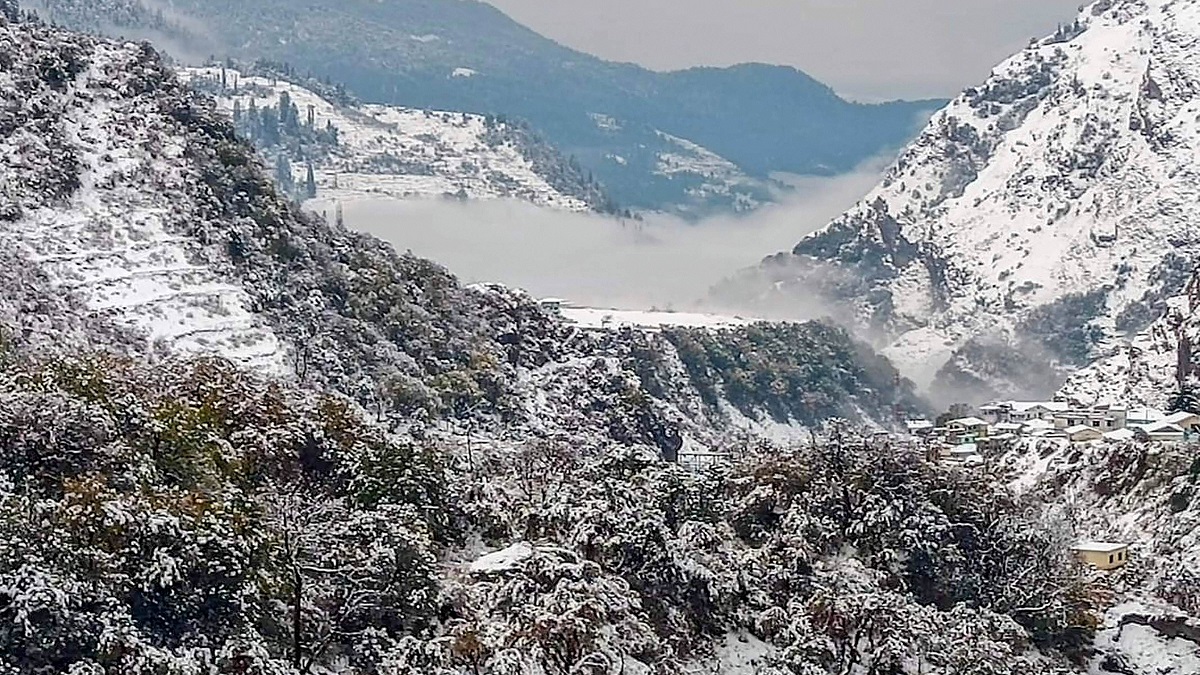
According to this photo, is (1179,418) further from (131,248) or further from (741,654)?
(741,654)

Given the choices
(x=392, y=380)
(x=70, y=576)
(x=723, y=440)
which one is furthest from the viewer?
(x=723, y=440)

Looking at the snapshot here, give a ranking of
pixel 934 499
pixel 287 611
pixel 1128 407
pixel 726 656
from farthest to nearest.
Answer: pixel 1128 407
pixel 934 499
pixel 726 656
pixel 287 611

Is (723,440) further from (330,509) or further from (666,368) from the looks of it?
(330,509)

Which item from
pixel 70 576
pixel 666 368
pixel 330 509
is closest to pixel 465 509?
pixel 330 509

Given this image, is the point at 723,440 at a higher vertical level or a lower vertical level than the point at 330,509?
lower

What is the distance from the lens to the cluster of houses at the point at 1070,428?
7944cm

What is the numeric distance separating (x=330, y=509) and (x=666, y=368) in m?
90.1

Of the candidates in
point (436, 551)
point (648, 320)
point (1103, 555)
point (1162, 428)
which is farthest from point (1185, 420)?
point (648, 320)

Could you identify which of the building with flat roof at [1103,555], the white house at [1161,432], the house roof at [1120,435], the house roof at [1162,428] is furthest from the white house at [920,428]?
the building with flat roof at [1103,555]

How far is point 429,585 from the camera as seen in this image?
3209cm

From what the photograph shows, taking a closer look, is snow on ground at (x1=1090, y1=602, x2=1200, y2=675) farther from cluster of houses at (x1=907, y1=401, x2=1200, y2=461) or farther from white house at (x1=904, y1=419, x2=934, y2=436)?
white house at (x1=904, y1=419, x2=934, y2=436)

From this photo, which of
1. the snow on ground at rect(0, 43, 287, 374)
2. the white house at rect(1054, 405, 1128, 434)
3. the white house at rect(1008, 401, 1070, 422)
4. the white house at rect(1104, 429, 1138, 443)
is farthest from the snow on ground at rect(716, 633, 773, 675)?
the white house at rect(1008, 401, 1070, 422)

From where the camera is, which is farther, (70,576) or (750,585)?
(750,585)

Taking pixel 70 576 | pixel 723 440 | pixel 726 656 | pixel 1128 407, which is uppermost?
pixel 70 576
